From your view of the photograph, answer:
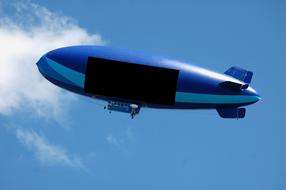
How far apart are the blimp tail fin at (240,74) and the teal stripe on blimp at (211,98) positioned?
2755 mm

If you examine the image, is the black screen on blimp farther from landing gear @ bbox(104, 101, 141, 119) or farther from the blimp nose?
the blimp nose

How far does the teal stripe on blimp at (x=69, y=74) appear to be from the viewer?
58.7 metres

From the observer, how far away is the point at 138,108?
2304 inches

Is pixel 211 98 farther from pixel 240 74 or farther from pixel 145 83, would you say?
pixel 145 83

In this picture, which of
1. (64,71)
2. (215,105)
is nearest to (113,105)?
(64,71)

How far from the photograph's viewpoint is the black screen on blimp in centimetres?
5812

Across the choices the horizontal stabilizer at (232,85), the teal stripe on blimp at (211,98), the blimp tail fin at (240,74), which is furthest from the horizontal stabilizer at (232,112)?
the blimp tail fin at (240,74)

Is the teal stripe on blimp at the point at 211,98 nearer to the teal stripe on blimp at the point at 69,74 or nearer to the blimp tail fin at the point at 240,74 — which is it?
the blimp tail fin at the point at 240,74

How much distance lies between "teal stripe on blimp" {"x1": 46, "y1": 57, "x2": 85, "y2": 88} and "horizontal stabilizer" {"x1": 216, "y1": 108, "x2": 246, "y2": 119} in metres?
13.5

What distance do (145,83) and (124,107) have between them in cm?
300

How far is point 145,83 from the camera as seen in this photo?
5844 cm

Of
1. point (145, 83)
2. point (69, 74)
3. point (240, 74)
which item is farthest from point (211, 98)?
point (69, 74)

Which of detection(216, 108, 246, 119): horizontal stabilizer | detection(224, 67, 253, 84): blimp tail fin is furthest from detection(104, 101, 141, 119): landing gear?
detection(224, 67, 253, 84): blimp tail fin

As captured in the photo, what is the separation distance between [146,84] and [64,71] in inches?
319
